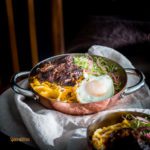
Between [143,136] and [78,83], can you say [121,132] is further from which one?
[78,83]

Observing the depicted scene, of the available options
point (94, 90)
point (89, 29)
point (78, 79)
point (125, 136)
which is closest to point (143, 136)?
point (125, 136)

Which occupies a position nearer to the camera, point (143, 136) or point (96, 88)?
point (143, 136)

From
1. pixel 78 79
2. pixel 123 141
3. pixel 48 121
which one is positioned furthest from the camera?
pixel 78 79

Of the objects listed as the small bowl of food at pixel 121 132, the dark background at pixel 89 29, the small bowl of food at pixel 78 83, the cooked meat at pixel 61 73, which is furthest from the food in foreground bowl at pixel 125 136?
the dark background at pixel 89 29

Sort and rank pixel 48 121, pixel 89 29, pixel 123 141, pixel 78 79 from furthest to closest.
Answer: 1. pixel 89 29
2. pixel 78 79
3. pixel 48 121
4. pixel 123 141

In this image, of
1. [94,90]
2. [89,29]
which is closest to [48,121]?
[94,90]
